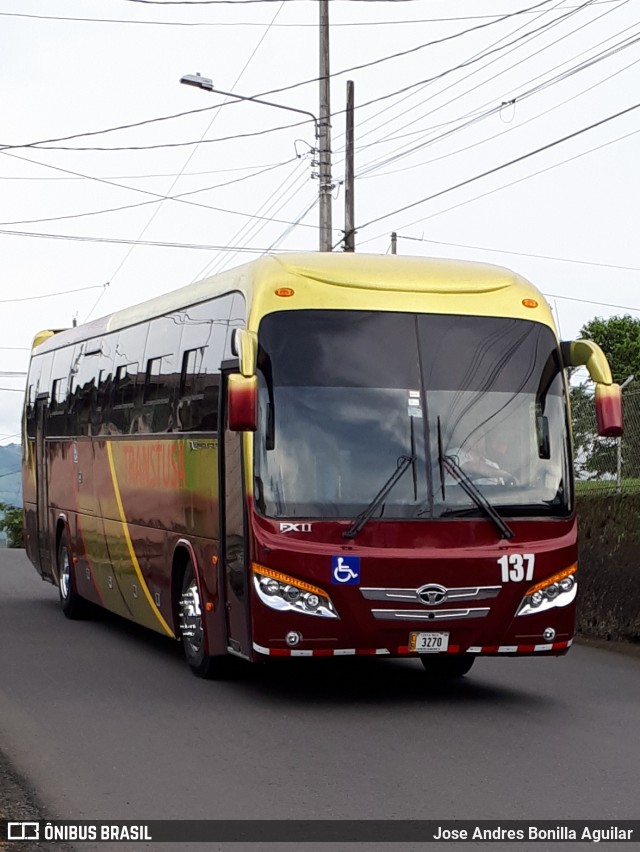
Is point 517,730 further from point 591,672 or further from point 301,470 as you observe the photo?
point 591,672

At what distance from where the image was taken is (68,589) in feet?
62.5

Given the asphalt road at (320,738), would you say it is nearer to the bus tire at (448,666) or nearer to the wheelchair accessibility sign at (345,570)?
the bus tire at (448,666)

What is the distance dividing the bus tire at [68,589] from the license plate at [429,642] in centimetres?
824

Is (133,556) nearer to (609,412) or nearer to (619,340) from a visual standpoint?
(609,412)

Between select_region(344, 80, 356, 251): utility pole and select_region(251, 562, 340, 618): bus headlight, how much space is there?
660 inches

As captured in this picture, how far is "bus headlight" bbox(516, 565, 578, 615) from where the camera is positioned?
37.4 feet

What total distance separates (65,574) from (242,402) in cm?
898

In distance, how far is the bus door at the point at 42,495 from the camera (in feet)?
67.2

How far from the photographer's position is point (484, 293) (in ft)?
39.6

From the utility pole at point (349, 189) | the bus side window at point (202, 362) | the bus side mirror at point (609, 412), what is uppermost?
the utility pole at point (349, 189)

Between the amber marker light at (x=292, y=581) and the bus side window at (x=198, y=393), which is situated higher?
the bus side window at (x=198, y=393)

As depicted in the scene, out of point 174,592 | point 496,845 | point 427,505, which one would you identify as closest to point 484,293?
point 427,505

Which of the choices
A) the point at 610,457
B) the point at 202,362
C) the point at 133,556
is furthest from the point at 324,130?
the point at 202,362

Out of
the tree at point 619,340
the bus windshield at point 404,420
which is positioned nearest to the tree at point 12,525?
the tree at point 619,340
